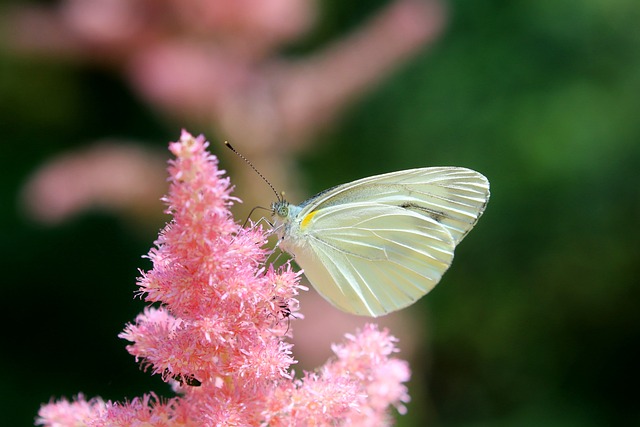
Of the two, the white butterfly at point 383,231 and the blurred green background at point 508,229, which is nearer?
the white butterfly at point 383,231

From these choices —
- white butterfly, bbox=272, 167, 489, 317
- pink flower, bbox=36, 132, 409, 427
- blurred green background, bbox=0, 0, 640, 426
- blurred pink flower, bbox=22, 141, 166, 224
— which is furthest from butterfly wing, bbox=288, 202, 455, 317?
blurred green background, bbox=0, 0, 640, 426

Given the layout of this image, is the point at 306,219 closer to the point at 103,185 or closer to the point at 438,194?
the point at 438,194

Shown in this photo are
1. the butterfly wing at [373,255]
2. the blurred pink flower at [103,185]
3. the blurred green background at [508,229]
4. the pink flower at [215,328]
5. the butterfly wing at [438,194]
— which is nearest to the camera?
the pink flower at [215,328]

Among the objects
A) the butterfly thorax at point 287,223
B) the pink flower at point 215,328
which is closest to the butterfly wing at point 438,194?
the butterfly thorax at point 287,223

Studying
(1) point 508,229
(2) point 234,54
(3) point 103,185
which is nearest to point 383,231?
(3) point 103,185

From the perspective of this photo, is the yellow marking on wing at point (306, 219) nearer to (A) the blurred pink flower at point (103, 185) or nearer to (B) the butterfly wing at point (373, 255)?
(B) the butterfly wing at point (373, 255)

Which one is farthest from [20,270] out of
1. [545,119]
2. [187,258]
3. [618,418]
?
[187,258]
